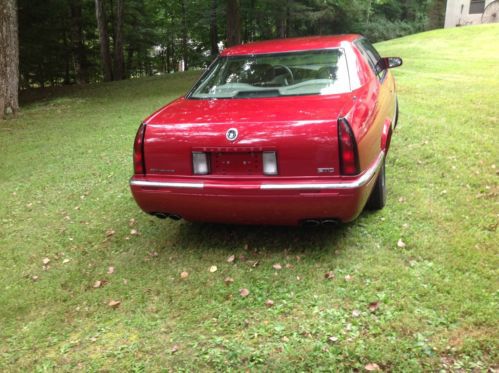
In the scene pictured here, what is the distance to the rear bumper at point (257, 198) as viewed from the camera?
327 cm

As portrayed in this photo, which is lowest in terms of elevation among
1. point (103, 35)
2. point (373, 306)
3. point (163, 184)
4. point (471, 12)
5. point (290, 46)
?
point (471, 12)

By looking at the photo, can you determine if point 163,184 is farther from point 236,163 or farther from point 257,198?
point 257,198

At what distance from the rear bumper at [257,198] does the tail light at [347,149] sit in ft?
0.25

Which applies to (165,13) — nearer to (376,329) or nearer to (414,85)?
(414,85)

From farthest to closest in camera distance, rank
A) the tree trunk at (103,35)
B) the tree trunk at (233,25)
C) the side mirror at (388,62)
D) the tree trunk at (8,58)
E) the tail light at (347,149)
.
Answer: the tree trunk at (103,35) → the tree trunk at (233,25) → the tree trunk at (8,58) → the side mirror at (388,62) → the tail light at (347,149)

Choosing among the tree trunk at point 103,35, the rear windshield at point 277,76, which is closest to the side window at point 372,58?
the rear windshield at point 277,76

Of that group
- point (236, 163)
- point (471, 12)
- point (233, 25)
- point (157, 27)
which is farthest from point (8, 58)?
point (471, 12)

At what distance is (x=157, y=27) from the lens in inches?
1223

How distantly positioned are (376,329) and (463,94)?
25.5 ft

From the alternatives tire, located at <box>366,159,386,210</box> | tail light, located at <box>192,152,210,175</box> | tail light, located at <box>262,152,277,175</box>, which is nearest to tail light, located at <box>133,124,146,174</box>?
tail light, located at <box>192,152,210,175</box>

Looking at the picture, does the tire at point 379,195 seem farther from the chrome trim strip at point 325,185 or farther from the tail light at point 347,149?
the tail light at point 347,149

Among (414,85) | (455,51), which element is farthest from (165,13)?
(414,85)

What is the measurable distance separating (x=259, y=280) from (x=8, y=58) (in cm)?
980

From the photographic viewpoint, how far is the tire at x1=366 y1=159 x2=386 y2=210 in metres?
4.28
